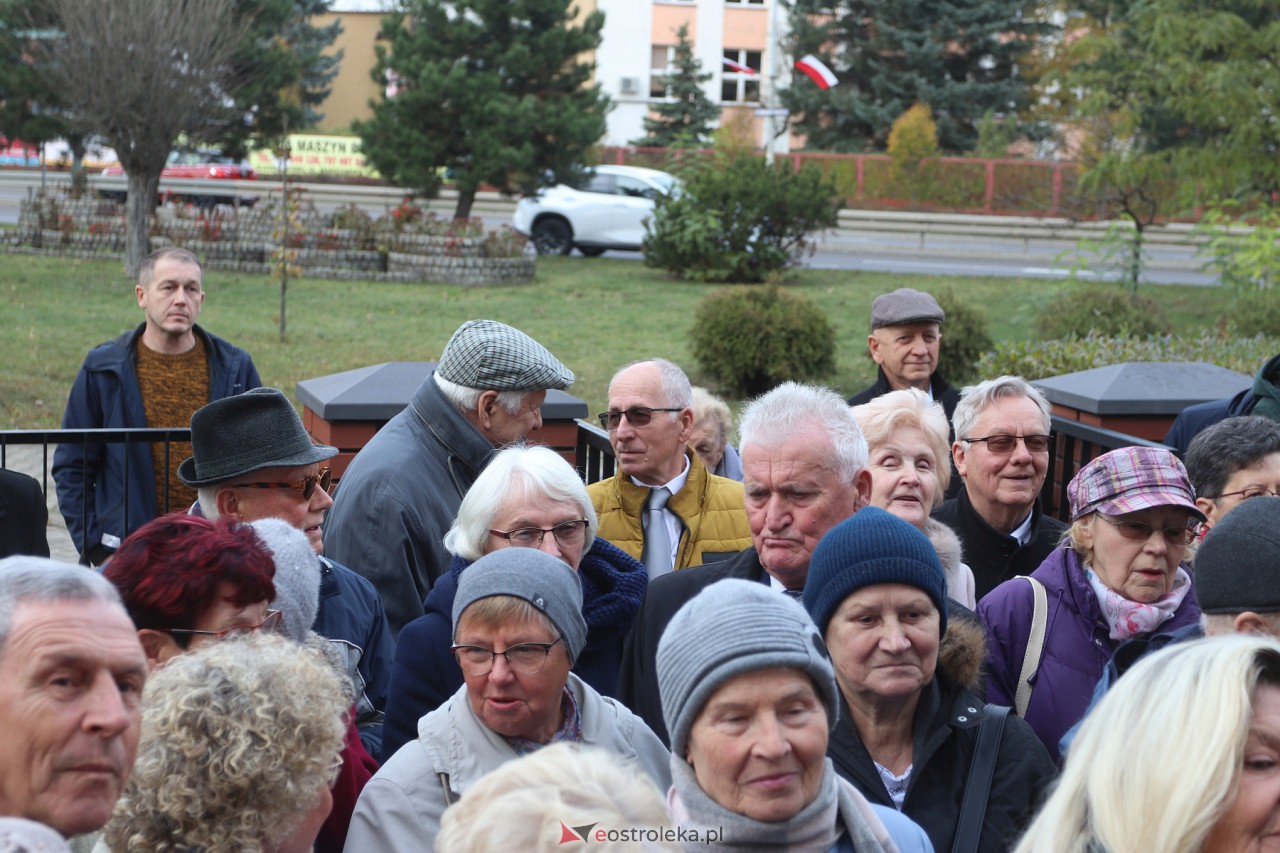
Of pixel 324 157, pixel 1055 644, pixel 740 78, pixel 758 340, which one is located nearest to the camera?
pixel 1055 644

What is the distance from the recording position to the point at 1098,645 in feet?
12.7

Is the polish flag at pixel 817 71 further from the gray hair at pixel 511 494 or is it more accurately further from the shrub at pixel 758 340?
the gray hair at pixel 511 494

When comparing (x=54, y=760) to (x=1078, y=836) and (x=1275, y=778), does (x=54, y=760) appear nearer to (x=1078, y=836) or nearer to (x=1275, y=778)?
(x=1078, y=836)

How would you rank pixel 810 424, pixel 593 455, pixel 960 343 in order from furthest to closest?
pixel 960 343 → pixel 593 455 → pixel 810 424

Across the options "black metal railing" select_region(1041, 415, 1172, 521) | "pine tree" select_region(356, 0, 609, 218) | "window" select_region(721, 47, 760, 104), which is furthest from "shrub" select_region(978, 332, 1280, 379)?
"window" select_region(721, 47, 760, 104)

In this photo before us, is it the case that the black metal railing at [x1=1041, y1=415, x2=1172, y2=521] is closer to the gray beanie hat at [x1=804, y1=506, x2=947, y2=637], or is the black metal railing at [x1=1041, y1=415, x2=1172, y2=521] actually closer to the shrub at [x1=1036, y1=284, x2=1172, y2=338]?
the gray beanie hat at [x1=804, y1=506, x2=947, y2=637]

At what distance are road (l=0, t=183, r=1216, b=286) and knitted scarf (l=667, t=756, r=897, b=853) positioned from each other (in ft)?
73.4

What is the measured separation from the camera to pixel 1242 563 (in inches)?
130

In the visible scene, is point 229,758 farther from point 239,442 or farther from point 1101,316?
point 1101,316

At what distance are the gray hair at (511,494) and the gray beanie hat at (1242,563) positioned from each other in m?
1.69

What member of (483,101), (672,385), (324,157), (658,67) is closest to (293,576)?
(672,385)

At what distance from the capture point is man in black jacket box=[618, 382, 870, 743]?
3.93 m

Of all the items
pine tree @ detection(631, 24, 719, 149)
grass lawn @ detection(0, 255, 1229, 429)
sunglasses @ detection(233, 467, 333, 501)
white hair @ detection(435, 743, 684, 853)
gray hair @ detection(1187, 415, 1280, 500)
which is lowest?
grass lawn @ detection(0, 255, 1229, 429)

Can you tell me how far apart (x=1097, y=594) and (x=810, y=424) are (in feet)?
3.15
